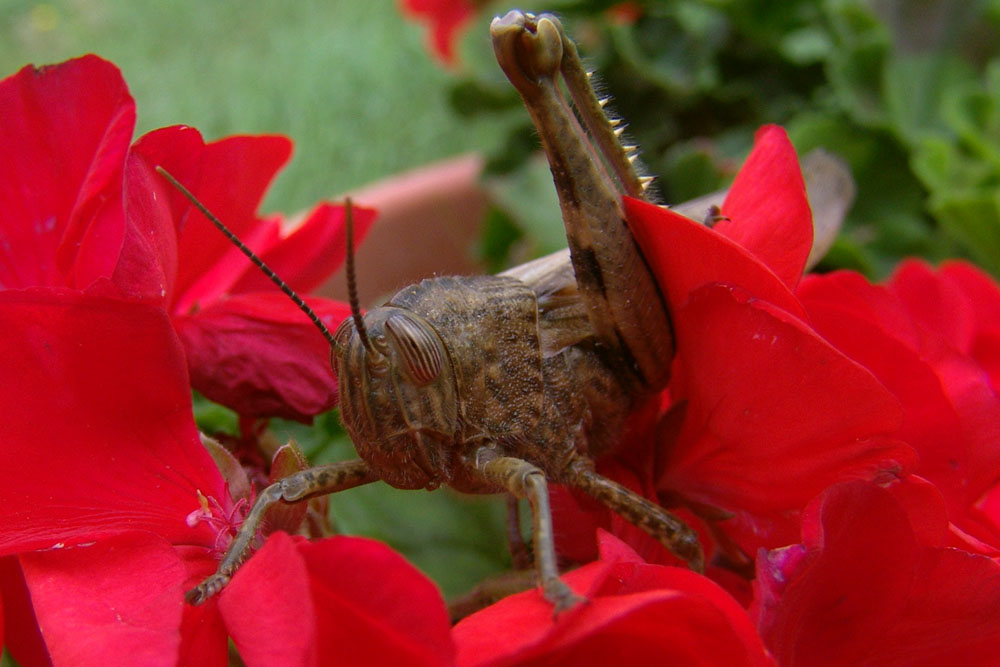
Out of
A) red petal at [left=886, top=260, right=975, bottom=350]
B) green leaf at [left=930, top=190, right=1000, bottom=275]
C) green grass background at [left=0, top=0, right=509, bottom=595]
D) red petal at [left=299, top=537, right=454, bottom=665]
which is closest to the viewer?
red petal at [left=299, top=537, right=454, bottom=665]

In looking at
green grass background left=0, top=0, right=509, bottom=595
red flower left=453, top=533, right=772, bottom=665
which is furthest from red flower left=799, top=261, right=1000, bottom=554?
green grass background left=0, top=0, right=509, bottom=595

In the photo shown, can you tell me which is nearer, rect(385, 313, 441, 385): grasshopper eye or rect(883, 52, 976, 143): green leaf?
rect(385, 313, 441, 385): grasshopper eye

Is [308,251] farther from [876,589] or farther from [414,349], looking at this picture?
[876,589]

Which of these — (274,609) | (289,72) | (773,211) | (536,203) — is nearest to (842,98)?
(536,203)

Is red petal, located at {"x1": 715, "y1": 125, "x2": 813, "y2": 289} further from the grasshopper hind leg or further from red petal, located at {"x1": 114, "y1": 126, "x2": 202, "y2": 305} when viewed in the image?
red petal, located at {"x1": 114, "y1": 126, "x2": 202, "y2": 305}

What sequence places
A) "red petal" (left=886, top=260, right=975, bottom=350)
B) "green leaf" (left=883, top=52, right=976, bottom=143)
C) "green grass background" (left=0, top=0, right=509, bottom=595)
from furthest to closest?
"green grass background" (left=0, top=0, right=509, bottom=595) → "green leaf" (left=883, top=52, right=976, bottom=143) → "red petal" (left=886, top=260, right=975, bottom=350)

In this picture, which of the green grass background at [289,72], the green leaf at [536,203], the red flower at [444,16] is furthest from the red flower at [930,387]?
the red flower at [444,16]
